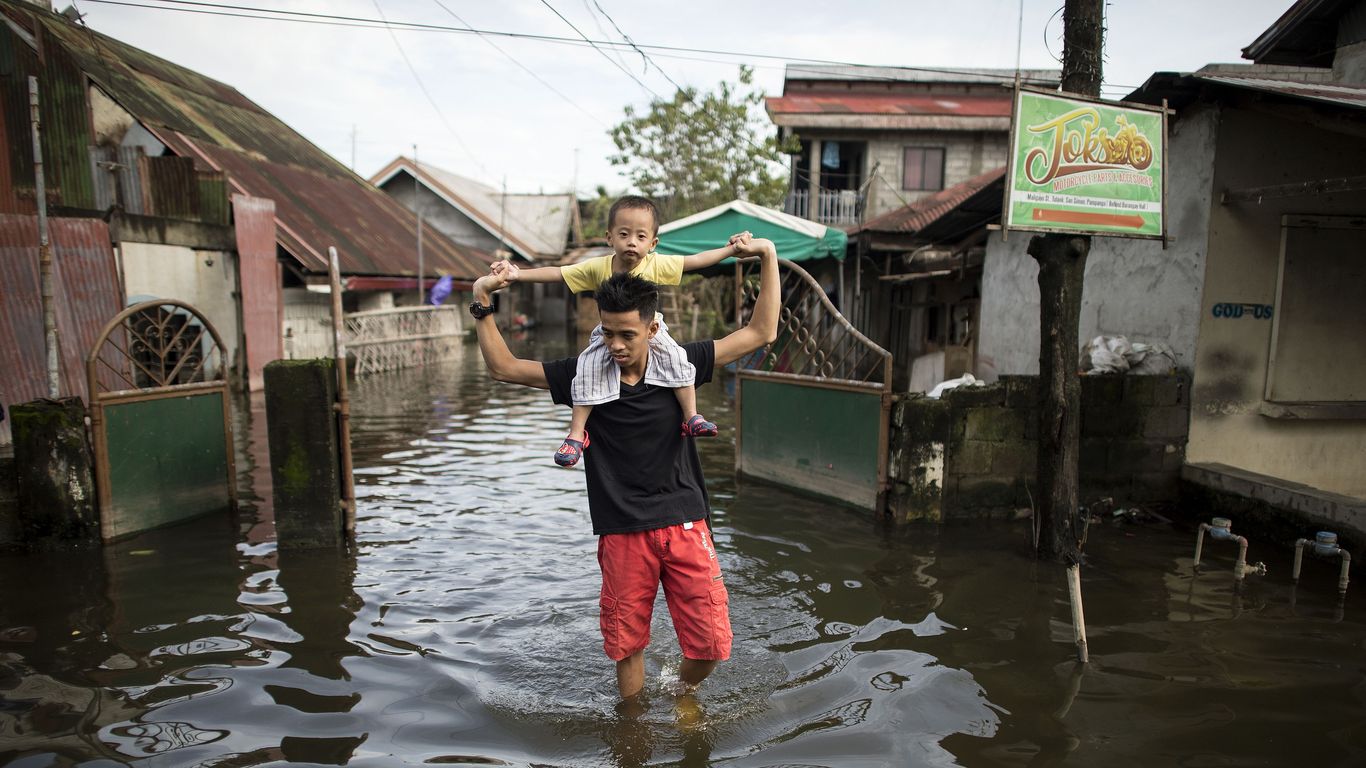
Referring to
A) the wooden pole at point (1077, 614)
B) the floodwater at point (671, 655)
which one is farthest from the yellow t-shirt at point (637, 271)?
the wooden pole at point (1077, 614)

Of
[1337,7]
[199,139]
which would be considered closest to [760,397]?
[1337,7]

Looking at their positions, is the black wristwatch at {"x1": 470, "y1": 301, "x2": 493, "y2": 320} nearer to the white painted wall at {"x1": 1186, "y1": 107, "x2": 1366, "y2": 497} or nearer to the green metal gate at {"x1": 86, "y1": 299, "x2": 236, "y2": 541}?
the green metal gate at {"x1": 86, "y1": 299, "x2": 236, "y2": 541}

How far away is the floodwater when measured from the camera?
3.66 m

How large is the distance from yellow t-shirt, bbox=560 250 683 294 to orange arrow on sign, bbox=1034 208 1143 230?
316 centimetres

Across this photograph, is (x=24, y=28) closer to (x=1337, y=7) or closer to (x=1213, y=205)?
(x=1213, y=205)

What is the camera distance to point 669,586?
359 centimetres

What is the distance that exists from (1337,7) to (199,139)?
18146 millimetres

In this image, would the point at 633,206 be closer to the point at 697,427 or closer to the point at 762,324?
the point at 762,324

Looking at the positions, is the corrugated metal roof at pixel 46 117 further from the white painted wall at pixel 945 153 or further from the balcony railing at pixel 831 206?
the white painted wall at pixel 945 153

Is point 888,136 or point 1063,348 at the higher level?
point 888,136

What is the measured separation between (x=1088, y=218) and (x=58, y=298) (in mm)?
10471

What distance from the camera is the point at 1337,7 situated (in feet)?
31.3

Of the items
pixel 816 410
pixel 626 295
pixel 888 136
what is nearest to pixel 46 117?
pixel 816 410

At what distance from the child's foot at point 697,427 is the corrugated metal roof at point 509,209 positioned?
2735 centimetres
